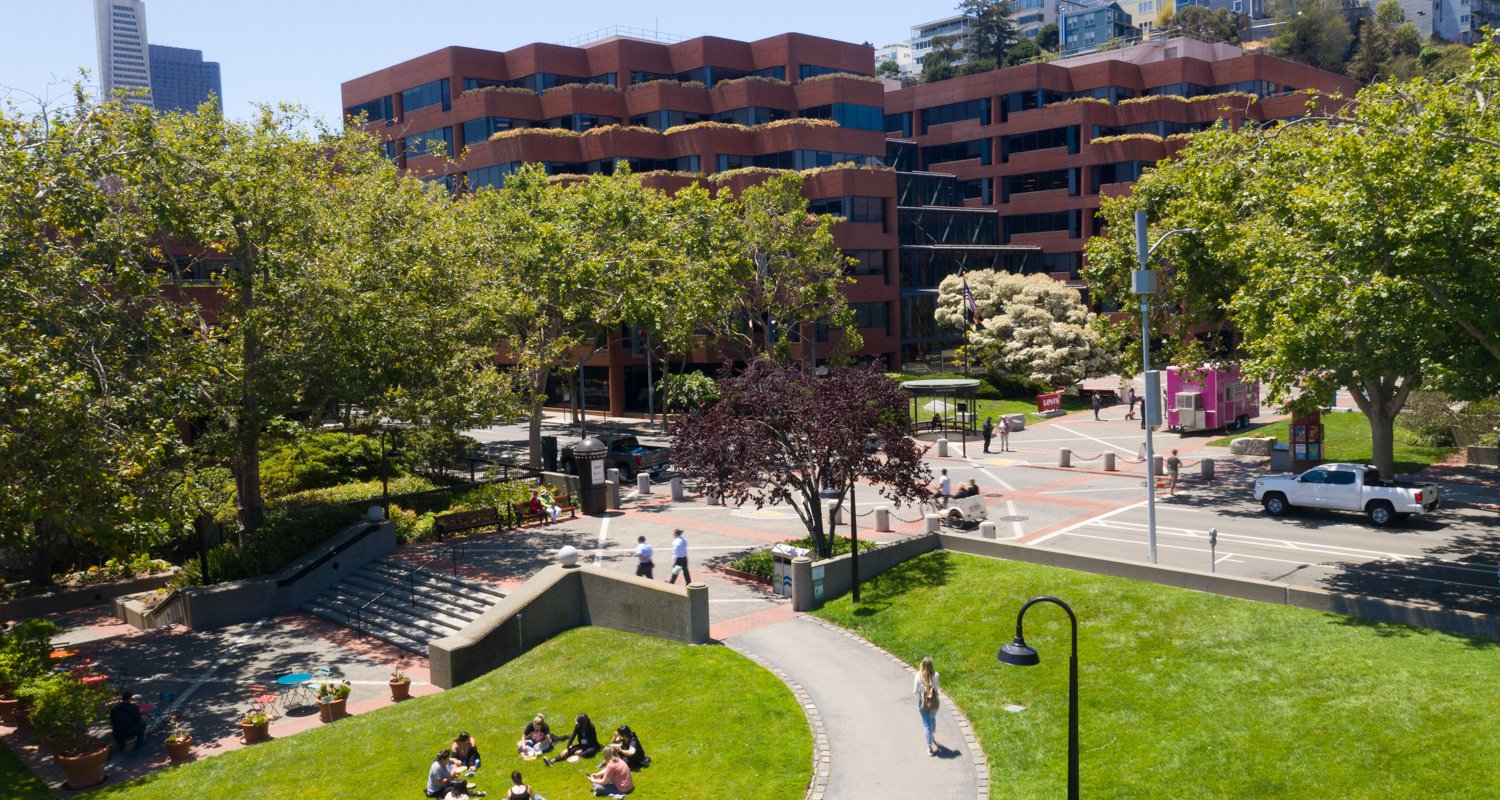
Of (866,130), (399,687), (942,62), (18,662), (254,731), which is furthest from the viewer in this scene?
(942,62)

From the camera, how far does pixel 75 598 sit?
27.8 meters

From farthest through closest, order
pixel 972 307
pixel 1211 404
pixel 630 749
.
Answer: pixel 972 307 < pixel 1211 404 < pixel 630 749

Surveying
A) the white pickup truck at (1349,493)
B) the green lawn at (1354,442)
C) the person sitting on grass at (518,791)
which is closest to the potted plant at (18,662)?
the person sitting on grass at (518,791)

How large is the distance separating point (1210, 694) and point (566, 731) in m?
10.5

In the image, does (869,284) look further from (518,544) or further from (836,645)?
(836,645)

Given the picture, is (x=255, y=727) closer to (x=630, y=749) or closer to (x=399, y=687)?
(x=399, y=687)

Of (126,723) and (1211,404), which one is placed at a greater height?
(1211,404)

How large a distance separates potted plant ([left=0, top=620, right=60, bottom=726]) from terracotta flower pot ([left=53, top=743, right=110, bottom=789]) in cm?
250

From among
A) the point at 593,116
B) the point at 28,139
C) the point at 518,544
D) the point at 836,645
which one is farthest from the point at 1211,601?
the point at 593,116

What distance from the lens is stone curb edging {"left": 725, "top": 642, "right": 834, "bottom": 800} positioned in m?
14.9

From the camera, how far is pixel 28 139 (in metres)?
21.2

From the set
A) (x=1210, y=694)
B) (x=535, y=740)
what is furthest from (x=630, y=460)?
(x=1210, y=694)

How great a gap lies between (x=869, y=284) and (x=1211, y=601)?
43686mm

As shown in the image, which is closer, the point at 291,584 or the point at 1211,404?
the point at 291,584
